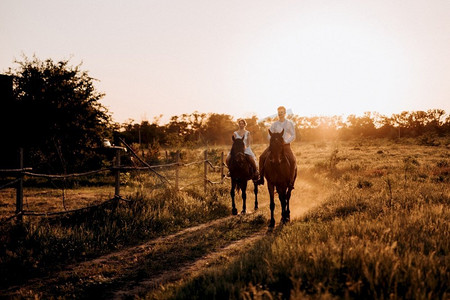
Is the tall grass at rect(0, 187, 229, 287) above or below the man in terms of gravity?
below

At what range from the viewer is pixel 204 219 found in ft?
29.5

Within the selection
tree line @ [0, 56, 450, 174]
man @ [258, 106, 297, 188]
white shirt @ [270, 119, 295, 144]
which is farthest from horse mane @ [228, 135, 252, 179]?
tree line @ [0, 56, 450, 174]

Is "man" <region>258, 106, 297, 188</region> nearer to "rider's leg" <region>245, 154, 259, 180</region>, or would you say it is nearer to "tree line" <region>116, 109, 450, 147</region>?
"rider's leg" <region>245, 154, 259, 180</region>

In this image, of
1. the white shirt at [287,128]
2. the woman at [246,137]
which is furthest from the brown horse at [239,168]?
the white shirt at [287,128]

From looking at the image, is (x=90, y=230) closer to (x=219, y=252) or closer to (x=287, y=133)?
(x=219, y=252)

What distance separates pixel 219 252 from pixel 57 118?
15.3m

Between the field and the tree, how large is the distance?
6595mm

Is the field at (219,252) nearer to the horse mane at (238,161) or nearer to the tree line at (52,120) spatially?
the horse mane at (238,161)

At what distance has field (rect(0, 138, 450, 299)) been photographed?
3.18 meters

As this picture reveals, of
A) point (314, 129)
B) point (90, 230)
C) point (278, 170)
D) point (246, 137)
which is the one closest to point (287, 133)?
point (278, 170)

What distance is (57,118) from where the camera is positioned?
17.1 meters

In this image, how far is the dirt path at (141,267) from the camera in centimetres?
441

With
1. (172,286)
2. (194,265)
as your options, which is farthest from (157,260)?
(172,286)

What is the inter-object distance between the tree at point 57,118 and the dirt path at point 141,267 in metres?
12.3
